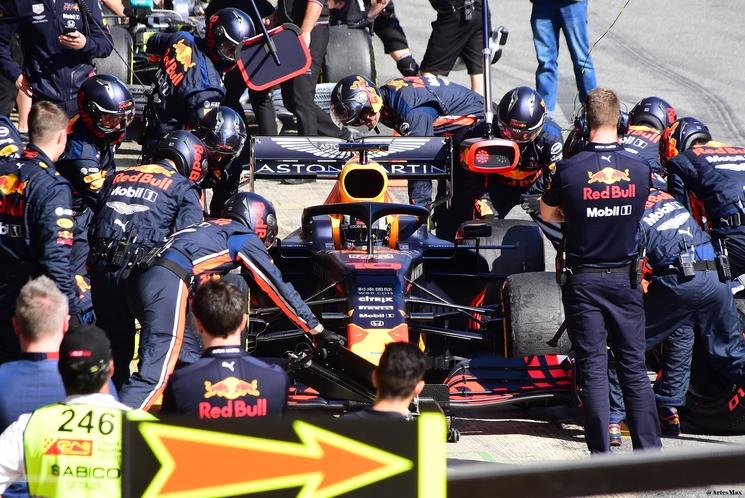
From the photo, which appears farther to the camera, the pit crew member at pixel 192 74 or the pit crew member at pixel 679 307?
the pit crew member at pixel 192 74

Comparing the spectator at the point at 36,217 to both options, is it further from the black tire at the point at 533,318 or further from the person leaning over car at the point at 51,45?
the person leaning over car at the point at 51,45

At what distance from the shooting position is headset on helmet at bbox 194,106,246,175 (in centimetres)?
860

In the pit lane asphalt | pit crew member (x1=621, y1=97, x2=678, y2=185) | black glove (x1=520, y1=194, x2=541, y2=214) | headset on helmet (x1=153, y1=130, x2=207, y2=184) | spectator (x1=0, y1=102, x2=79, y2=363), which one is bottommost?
spectator (x1=0, y1=102, x2=79, y2=363)

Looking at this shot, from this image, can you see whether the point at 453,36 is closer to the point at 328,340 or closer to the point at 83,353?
the point at 328,340

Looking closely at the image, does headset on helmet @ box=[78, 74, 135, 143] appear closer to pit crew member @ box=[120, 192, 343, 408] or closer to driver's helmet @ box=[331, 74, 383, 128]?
pit crew member @ box=[120, 192, 343, 408]

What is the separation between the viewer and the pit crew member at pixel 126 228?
6750mm

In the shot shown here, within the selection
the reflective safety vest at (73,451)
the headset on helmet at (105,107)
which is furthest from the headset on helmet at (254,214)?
the reflective safety vest at (73,451)

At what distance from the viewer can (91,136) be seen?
26.3ft

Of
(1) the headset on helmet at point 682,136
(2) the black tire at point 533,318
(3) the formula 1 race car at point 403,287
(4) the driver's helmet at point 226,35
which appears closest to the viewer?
(3) the formula 1 race car at point 403,287

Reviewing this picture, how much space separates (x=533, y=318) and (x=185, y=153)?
216cm

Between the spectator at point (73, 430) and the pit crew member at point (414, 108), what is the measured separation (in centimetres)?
532

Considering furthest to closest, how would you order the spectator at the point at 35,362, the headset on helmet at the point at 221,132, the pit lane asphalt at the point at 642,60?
the pit lane asphalt at the point at 642,60 < the headset on helmet at the point at 221,132 < the spectator at the point at 35,362

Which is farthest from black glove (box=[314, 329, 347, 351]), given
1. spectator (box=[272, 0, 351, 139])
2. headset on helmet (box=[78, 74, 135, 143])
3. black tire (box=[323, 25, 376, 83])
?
black tire (box=[323, 25, 376, 83])

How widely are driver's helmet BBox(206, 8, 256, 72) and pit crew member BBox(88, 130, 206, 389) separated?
246 centimetres
